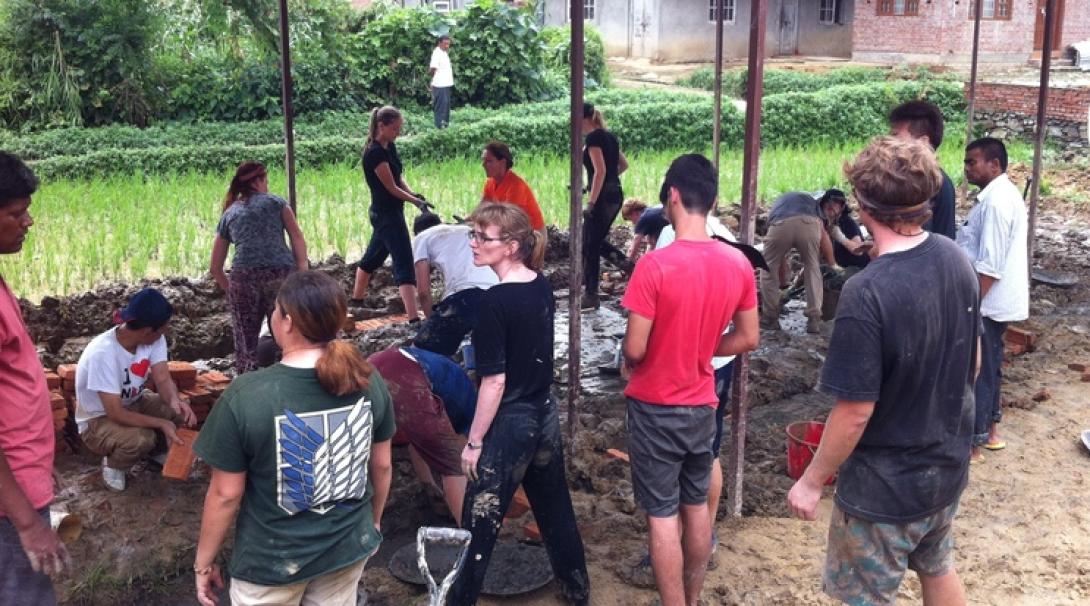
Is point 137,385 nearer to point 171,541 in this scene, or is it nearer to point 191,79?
point 171,541

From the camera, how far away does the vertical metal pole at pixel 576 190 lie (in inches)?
209

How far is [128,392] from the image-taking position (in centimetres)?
509

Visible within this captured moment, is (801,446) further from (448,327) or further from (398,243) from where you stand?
(398,243)

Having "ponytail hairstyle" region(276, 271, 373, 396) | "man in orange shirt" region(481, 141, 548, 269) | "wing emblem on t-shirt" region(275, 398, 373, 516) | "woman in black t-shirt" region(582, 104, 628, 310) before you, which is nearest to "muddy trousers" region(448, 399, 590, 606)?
"wing emblem on t-shirt" region(275, 398, 373, 516)

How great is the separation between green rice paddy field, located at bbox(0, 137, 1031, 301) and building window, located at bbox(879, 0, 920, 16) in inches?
499

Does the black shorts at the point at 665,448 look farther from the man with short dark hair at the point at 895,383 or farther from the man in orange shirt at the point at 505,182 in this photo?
the man in orange shirt at the point at 505,182

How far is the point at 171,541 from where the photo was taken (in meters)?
4.82

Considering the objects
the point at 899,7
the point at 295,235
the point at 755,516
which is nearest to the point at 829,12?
the point at 899,7

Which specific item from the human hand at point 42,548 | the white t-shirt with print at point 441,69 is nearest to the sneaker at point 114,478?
the human hand at point 42,548

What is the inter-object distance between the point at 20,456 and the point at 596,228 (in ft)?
21.1

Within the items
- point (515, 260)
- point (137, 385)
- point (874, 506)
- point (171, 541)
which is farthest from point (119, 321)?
point (874, 506)

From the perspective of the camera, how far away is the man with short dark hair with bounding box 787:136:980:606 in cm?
303

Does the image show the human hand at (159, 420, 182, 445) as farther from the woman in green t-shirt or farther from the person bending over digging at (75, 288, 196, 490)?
the woman in green t-shirt

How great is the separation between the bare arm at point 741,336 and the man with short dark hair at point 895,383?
768 millimetres
